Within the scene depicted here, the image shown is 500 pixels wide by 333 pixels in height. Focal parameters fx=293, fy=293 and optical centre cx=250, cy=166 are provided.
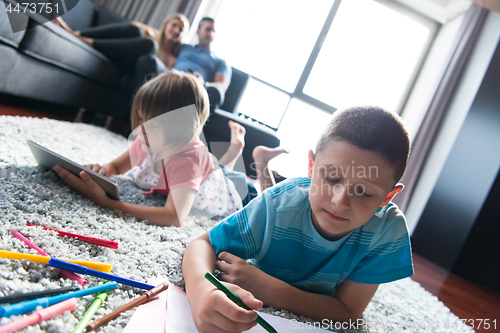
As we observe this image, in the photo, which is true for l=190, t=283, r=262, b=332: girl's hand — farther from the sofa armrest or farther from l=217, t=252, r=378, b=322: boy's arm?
the sofa armrest

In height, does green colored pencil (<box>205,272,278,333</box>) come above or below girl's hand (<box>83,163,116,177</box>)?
above

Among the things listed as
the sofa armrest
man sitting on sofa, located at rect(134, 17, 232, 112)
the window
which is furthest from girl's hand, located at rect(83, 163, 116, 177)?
the window

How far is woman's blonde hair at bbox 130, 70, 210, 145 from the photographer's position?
87 centimetres

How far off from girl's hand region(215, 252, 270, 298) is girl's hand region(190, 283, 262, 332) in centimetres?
13

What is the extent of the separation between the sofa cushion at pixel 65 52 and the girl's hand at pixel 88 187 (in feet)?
2.71

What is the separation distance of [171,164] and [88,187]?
0.75ft

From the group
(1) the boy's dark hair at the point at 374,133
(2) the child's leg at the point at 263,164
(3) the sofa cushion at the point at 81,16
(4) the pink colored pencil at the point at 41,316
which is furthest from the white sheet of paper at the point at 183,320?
(3) the sofa cushion at the point at 81,16

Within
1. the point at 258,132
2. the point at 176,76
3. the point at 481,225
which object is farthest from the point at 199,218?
the point at 481,225

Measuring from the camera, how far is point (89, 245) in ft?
1.59

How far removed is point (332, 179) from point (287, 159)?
2336 mm

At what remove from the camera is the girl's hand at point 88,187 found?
69cm

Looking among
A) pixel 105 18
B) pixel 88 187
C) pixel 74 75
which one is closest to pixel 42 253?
pixel 88 187

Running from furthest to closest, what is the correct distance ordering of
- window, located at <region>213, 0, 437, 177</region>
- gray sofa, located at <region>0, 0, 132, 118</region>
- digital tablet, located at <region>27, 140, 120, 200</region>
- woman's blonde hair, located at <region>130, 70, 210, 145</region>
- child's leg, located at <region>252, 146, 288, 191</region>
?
1. window, located at <region>213, 0, 437, 177</region>
2. child's leg, located at <region>252, 146, 288, 191</region>
3. gray sofa, located at <region>0, 0, 132, 118</region>
4. woman's blonde hair, located at <region>130, 70, 210, 145</region>
5. digital tablet, located at <region>27, 140, 120, 200</region>

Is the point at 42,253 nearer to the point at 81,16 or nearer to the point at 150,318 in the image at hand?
the point at 150,318
